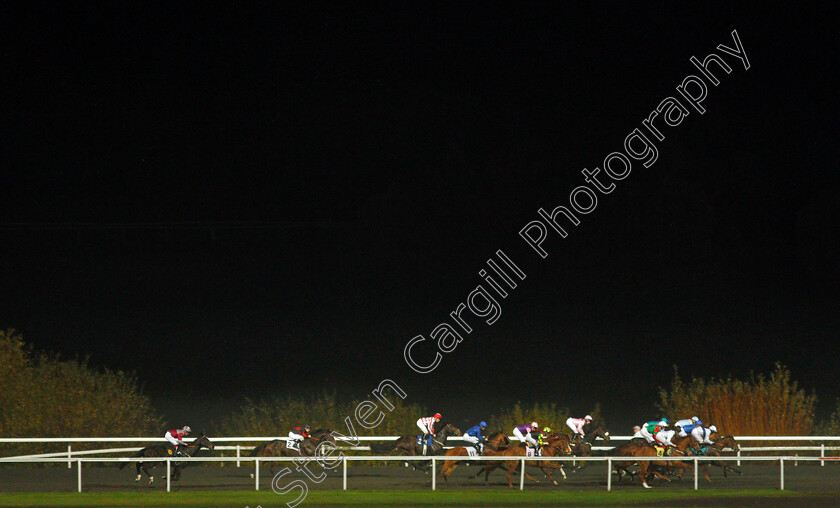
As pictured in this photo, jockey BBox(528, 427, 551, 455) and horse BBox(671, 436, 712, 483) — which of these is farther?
horse BBox(671, 436, 712, 483)

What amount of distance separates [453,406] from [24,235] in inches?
557

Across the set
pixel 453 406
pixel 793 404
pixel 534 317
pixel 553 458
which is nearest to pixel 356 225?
pixel 534 317

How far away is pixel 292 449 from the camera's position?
14133 mm

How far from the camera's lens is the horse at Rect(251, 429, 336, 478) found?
14016 millimetres

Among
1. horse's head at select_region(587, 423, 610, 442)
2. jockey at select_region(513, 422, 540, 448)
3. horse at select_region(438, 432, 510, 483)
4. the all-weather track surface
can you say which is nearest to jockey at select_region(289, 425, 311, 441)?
the all-weather track surface

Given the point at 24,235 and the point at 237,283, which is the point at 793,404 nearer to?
the point at 237,283

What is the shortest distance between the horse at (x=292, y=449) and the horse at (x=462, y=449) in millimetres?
1674

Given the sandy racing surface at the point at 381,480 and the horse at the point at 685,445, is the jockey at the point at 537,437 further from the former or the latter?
the horse at the point at 685,445

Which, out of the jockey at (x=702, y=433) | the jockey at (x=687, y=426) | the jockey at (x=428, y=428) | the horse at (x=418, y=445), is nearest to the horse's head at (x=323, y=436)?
the horse at (x=418, y=445)

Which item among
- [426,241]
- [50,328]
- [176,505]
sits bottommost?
[176,505]

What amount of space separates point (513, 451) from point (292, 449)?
3.00 m

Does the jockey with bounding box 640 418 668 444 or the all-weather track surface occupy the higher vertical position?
the jockey with bounding box 640 418 668 444

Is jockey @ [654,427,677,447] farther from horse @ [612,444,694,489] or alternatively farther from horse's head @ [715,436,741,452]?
horse's head @ [715,436,741,452]

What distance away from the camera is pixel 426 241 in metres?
31.0
